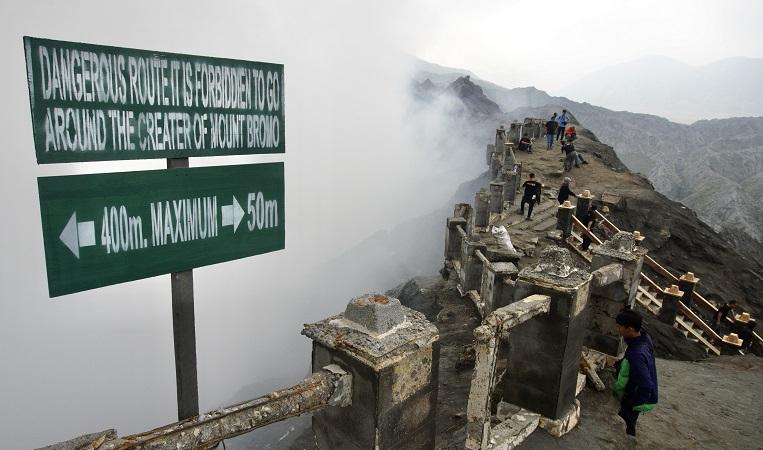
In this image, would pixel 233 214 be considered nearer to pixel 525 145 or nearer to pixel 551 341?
pixel 551 341

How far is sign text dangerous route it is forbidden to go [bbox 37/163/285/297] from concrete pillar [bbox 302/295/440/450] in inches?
34.9

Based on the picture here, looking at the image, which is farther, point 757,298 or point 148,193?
point 757,298

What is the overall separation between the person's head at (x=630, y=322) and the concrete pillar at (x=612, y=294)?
98.3 inches

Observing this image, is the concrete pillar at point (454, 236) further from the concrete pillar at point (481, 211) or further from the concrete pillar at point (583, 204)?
the concrete pillar at point (583, 204)

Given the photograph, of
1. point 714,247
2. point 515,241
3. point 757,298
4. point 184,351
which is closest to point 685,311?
point 515,241

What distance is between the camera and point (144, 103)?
8.79 ft

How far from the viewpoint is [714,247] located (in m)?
21.2

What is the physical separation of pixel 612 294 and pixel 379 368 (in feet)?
19.9

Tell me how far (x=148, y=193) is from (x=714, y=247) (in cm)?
2521

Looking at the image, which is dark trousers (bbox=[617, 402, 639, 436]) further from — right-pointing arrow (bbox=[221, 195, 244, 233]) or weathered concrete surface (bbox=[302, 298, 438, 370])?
right-pointing arrow (bbox=[221, 195, 244, 233])

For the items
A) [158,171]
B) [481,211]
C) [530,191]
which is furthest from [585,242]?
[158,171]

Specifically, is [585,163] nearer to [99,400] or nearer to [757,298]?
[757,298]

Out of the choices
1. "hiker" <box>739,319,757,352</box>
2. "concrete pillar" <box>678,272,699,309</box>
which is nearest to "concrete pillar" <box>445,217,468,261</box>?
"concrete pillar" <box>678,272,699,309</box>

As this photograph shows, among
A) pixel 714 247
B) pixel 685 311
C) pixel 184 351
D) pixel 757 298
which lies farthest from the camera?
pixel 714 247
